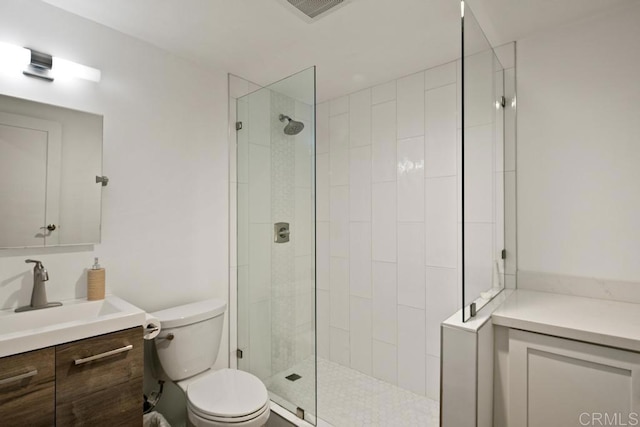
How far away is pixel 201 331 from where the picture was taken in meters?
1.88

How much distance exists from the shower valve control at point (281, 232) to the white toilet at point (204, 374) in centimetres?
54

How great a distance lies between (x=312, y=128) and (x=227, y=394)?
1503mm

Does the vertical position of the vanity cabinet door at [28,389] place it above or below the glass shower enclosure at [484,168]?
below

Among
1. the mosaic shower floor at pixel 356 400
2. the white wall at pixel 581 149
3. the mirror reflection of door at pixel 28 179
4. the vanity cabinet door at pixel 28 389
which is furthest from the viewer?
the mosaic shower floor at pixel 356 400

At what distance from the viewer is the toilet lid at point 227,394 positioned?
5.07 ft

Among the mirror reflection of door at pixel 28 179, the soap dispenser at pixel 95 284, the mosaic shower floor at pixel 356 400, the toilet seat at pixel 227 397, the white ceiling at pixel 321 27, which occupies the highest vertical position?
the white ceiling at pixel 321 27

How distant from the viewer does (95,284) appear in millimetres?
1636

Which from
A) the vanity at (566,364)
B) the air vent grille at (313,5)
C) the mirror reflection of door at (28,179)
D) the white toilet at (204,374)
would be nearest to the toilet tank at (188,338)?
the white toilet at (204,374)

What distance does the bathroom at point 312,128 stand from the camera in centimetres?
165

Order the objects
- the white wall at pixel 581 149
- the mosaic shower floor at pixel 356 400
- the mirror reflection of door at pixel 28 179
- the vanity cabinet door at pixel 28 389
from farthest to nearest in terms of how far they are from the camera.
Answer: the mosaic shower floor at pixel 356 400 < the white wall at pixel 581 149 < the mirror reflection of door at pixel 28 179 < the vanity cabinet door at pixel 28 389

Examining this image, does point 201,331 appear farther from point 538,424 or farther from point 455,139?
point 455,139

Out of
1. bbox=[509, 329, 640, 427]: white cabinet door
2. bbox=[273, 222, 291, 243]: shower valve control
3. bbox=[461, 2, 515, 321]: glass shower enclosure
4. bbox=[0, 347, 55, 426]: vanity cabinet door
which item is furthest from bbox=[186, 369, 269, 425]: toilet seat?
bbox=[509, 329, 640, 427]: white cabinet door

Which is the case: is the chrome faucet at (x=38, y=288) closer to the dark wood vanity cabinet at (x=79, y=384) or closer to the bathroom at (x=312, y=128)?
the bathroom at (x=312, y=128)

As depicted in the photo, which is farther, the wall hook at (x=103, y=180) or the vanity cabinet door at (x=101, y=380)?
the wall hook at (x=103, y=180)
